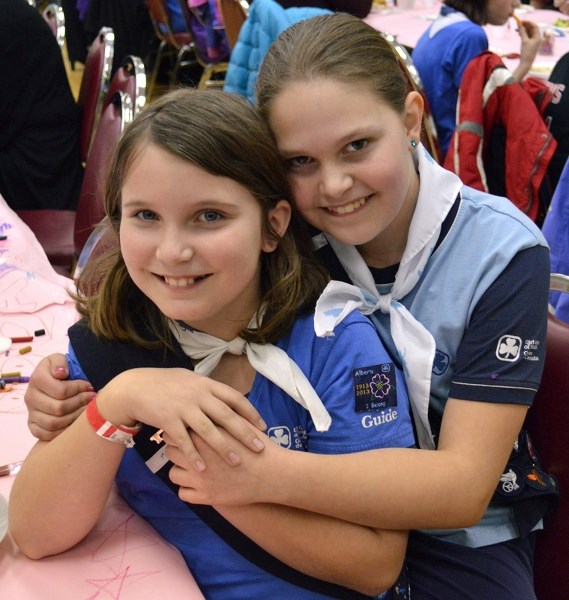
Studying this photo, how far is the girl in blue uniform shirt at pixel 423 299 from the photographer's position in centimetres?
96

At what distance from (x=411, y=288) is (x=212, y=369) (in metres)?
0.33

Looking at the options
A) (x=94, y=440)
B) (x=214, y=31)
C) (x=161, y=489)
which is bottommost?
(x=214, y=31)

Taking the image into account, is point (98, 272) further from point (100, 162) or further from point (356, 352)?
point (100, 162)

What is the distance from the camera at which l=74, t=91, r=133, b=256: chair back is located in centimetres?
207

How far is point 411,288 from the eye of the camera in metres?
1.12

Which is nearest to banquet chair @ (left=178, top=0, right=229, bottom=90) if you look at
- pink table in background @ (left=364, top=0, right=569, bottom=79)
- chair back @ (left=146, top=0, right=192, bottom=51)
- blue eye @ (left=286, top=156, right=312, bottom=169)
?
chair back @ (left=146, top=0, right=192, bottom=51)

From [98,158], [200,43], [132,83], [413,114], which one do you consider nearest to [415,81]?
[132,83]

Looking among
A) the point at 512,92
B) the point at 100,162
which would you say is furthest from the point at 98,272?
the point at 512,92

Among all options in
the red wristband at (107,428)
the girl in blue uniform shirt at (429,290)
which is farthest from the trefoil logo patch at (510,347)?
the red wristband at (107,428)

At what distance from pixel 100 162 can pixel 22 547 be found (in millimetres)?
1432

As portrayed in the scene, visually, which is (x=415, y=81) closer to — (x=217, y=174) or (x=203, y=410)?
(x=217, y=174)

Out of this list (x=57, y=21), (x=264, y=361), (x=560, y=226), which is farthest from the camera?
(x=57, y=21)

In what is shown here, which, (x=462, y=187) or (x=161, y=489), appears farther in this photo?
(x=462, y=187)

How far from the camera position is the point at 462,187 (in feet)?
3.76
